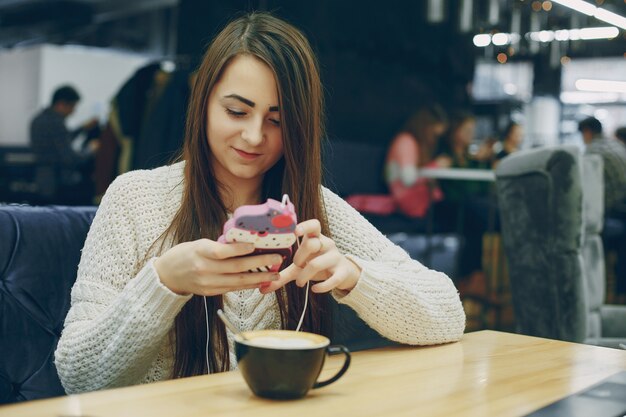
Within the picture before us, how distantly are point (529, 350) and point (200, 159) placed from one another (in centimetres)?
66

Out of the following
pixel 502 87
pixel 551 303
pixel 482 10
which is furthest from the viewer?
pixel 502 87

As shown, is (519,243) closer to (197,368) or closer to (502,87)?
(197,368)

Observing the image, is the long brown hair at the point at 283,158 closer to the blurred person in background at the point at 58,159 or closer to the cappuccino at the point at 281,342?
the cappuccino at the point at 281,342

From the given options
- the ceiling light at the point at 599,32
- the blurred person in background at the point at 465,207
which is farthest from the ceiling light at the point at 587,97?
the blurred person in background at the point at 465,207

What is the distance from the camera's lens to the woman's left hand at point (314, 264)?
1.06 m

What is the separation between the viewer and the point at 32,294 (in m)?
1.49

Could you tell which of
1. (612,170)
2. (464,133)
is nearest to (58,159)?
(464,133)

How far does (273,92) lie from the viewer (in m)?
1.31

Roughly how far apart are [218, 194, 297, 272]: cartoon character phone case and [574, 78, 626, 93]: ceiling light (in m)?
15.8

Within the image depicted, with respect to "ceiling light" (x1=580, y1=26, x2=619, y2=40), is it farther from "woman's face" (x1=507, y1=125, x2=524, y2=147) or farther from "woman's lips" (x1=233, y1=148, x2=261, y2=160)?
"woman's lips" (x1=233, y1=148, x2=261, y2=160)

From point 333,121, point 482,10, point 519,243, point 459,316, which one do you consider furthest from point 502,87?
point 459,316

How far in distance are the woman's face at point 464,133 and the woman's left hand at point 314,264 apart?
568 cm

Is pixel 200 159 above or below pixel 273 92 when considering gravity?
below

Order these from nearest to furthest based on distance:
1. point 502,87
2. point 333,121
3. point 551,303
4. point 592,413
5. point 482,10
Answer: point 592,413, point 551,303, point 333,121, point 482,10, point 502,87
